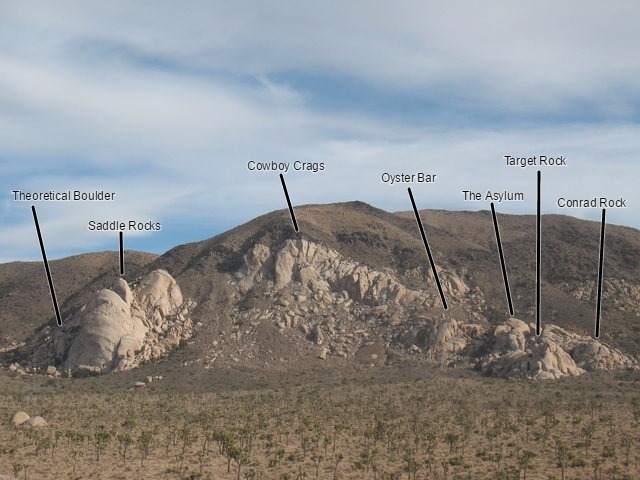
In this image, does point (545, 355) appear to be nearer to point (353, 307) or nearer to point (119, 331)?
point (353, 307)

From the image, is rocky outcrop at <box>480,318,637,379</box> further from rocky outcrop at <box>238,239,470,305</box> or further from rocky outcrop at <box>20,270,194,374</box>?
rocky outcrop at <box>20,270,194,374</box>

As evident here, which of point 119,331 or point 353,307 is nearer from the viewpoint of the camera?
point 119,331

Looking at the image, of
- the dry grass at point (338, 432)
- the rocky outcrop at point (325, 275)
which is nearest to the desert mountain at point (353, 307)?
the rocky outcrop at point (325, 275)

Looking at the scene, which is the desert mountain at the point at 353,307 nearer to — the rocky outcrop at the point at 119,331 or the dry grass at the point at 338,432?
the rocky outcrop at the point at 119,331

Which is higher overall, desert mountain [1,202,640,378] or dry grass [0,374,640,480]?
desert mountain [1,202,640,378]

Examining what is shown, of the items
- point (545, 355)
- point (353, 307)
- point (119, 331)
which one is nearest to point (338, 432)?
point (545, 355)

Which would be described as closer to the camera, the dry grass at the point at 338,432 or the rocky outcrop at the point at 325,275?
the dry grass at the point at 338,432

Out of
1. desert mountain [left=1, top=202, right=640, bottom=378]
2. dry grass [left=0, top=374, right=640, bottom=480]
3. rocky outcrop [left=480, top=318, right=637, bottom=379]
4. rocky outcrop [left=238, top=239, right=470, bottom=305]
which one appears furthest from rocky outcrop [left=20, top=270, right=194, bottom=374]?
rocky outcrop [left=480, top=318, right=637, bottom=379]
